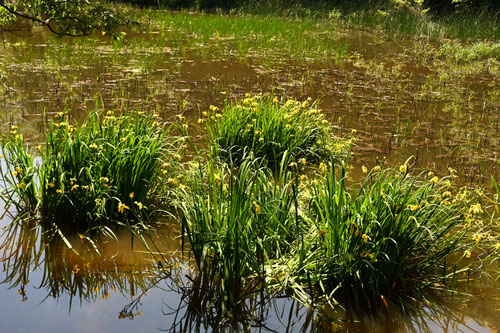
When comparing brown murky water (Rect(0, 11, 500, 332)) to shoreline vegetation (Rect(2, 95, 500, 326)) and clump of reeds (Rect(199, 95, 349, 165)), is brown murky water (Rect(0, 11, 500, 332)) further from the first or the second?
clump of reeds (Rect(199, 95, 349, 165))

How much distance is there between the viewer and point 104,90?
8.53 m

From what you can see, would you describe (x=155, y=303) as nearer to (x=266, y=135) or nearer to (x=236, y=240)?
(x=236, y=240)

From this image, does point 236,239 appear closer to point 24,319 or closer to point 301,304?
point 301,304

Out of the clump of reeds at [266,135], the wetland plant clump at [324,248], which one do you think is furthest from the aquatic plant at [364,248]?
the clump of reeds at [266,135]

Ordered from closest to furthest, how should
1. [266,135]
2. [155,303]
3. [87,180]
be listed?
[155,303] < [87,180] < [266,135]

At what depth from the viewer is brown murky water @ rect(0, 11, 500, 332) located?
129 inches

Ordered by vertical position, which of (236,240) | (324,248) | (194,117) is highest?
(236,240)

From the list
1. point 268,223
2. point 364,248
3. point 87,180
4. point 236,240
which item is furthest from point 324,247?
point 87,180

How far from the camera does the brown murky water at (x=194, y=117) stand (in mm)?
3271

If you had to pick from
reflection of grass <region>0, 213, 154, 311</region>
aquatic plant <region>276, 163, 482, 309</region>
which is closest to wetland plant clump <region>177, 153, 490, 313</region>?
aquatic plant <region>276, 163, 482, 309</region>

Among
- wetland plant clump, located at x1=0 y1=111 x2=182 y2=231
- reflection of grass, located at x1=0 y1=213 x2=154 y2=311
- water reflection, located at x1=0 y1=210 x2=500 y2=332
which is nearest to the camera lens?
water reflection, located at x1=0 y1=210 x2=500 y2=332

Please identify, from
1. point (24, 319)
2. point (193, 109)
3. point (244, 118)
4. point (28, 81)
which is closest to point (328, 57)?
point (193, 109)

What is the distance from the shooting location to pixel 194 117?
757cm

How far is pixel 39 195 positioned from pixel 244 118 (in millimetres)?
2365
